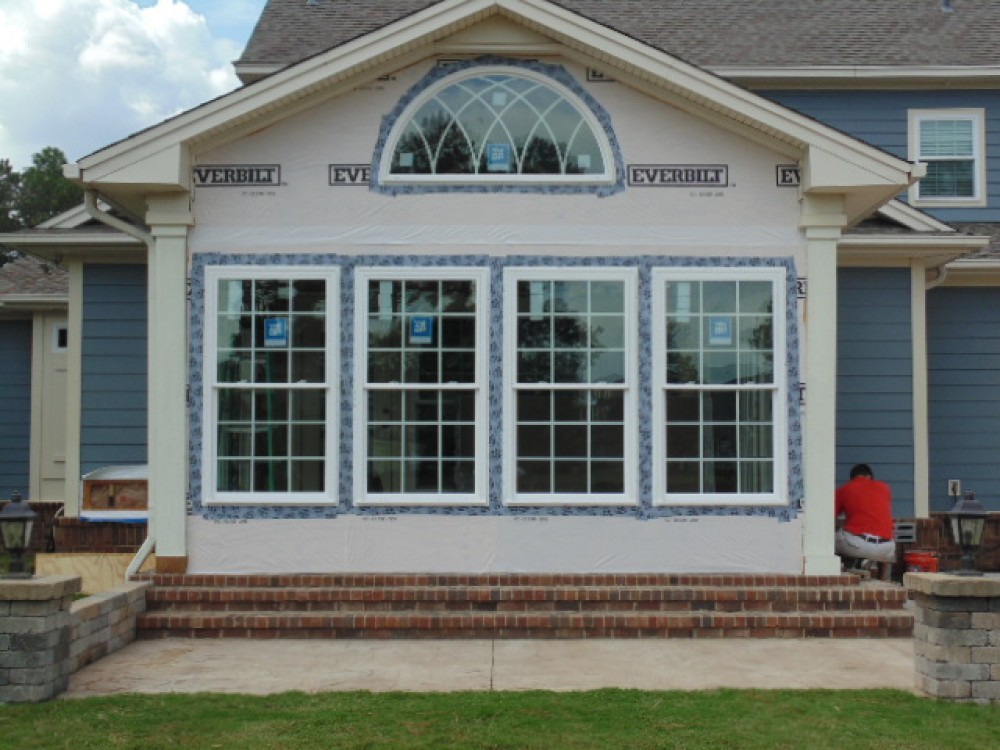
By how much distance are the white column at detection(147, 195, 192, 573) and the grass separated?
2.77 metres

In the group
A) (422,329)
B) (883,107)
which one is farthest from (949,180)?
(422,329)

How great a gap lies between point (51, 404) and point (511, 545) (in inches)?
328

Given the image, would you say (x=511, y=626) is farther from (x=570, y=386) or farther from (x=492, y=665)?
(x=570, y=386)

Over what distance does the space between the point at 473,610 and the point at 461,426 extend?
1.54 meters

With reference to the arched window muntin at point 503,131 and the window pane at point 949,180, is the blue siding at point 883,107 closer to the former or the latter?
the window pane at point 949,180

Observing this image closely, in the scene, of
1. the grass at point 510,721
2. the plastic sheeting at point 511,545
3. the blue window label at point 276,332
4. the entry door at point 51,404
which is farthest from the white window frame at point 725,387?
the entry door at point 51,404

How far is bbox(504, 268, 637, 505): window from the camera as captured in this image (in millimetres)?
9945

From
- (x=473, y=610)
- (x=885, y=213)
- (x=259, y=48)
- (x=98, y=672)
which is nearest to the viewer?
(x=98, y=672)

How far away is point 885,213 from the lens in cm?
1182

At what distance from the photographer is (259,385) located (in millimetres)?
9922

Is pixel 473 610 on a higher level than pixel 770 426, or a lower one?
lower

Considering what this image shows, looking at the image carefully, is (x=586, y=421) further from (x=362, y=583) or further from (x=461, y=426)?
(x=362, y=583)

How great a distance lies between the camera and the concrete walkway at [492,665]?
7.67 meters

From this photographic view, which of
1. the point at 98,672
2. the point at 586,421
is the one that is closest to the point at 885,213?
the point at 586,421
